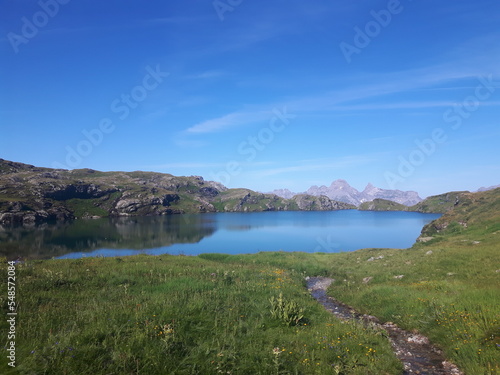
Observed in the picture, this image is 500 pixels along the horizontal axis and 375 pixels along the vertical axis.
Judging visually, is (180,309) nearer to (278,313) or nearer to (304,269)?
(278,313)

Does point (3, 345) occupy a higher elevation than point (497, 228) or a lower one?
lower

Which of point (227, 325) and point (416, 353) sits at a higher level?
point (227, 325)

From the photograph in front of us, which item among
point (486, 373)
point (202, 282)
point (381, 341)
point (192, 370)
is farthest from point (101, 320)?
point (486, 373)

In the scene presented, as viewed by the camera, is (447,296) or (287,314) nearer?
(287,314)

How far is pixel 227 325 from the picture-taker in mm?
11867

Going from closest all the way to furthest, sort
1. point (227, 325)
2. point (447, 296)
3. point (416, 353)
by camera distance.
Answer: point (227, 325) → point (416, 353) → point (447, 296)

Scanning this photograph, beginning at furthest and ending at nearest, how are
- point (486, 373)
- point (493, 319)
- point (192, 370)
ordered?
point (493, 319)
point (486, 373)
point (192, 370)

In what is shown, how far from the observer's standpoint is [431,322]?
1442 cm

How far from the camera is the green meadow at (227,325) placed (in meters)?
8.22

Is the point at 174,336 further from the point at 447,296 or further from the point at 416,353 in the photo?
the point at 447,296

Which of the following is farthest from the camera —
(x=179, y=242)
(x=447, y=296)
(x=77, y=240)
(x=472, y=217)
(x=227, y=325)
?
(x=77, y=240)

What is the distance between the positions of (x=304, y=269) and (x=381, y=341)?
79.2 feet

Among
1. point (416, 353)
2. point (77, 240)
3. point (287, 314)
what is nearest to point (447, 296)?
point (416, 353)

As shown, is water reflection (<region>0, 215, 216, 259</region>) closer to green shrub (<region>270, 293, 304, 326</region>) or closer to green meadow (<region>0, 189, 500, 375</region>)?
green meadow (<region>0, 189, 500, 375</region>)
